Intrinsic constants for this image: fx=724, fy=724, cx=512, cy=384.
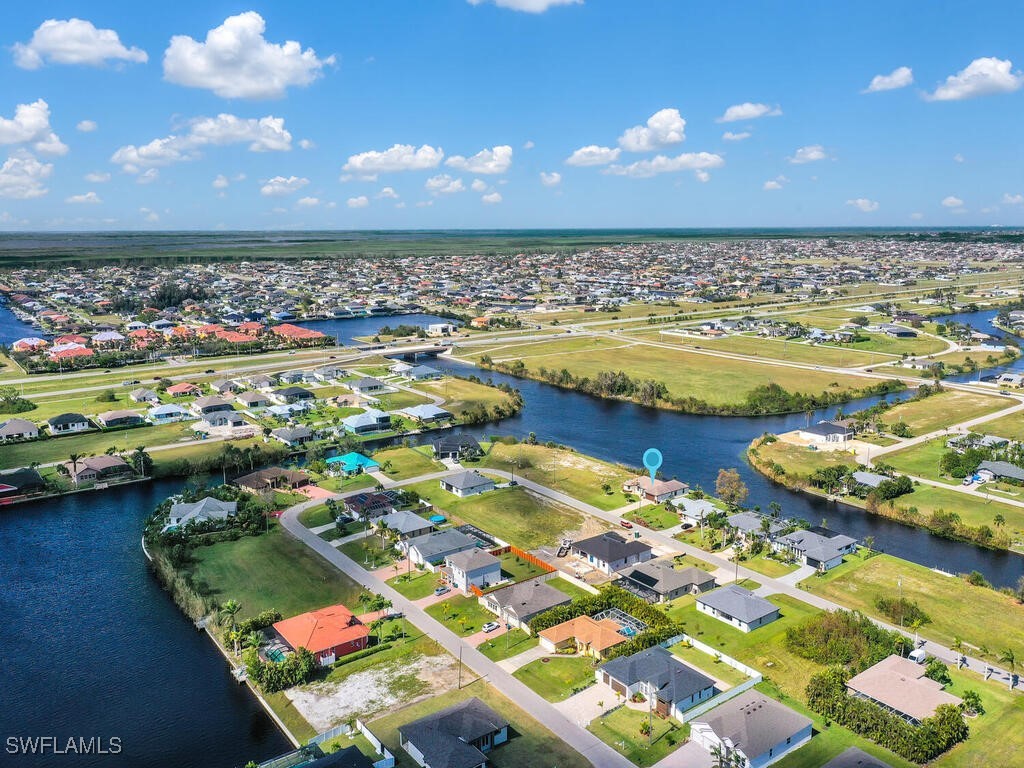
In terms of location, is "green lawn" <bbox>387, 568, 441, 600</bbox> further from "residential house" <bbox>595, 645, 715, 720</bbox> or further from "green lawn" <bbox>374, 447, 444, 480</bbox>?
"green lawn" <bbox>374, 447, 444, 480</bbox>

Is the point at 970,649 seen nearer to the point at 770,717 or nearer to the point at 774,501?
the point at 770,717

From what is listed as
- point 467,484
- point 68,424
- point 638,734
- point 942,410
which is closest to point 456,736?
point 638,734

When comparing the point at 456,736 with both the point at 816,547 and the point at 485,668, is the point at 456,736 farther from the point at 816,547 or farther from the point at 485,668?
the point at 816,547

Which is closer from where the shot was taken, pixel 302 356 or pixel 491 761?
pixel 491 761

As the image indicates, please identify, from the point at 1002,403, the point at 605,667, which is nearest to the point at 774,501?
the point at 605,667

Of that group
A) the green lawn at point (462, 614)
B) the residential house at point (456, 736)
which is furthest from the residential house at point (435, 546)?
the residential house at point (456, 736)

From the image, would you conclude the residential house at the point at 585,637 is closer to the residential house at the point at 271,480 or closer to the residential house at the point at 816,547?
the residential house at the point at 816,547

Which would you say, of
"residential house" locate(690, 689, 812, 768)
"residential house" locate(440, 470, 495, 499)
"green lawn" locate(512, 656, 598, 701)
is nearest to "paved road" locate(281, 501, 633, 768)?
"green lawn" locate(512, 656, 598, 701)
